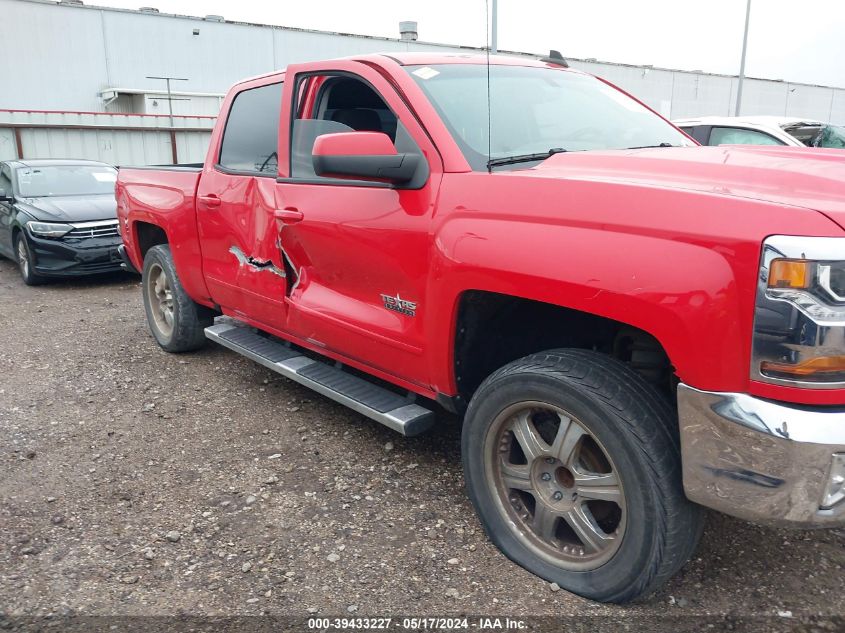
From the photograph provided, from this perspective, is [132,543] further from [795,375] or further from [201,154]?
[201,154]

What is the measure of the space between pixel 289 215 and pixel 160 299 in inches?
96.7

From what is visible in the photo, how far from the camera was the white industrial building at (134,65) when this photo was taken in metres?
21.0

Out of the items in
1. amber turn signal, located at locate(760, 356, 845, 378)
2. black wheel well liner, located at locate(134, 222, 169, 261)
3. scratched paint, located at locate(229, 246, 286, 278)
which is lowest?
black wheel well liner, located at locate(134, 222, 169, 261)

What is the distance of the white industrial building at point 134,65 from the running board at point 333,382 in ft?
58.3

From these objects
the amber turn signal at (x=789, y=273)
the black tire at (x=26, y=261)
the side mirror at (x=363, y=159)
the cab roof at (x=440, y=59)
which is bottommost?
the black tire at (x=26, y=261)

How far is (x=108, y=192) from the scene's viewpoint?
30.1 feet

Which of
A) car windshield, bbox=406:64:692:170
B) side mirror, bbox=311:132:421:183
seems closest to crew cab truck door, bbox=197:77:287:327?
side mirror, bbox=311:132:421:183

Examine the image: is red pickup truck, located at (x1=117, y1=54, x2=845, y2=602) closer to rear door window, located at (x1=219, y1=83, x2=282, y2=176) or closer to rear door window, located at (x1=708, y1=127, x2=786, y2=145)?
rear door window, located at (x1=219, y1=83, x2=282, y2=176)

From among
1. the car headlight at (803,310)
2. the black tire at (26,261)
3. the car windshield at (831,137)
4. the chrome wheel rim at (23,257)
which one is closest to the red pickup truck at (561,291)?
the car headlight at (803,310)

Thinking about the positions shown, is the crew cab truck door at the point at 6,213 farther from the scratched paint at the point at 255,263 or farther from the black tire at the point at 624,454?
the black tire at the point at 624,454

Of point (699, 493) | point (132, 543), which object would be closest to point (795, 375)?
point (699, 493)

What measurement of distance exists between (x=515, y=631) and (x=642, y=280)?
121cm

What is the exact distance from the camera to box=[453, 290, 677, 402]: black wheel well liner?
249cm

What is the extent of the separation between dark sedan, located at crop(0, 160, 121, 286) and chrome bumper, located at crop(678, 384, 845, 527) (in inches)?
303
